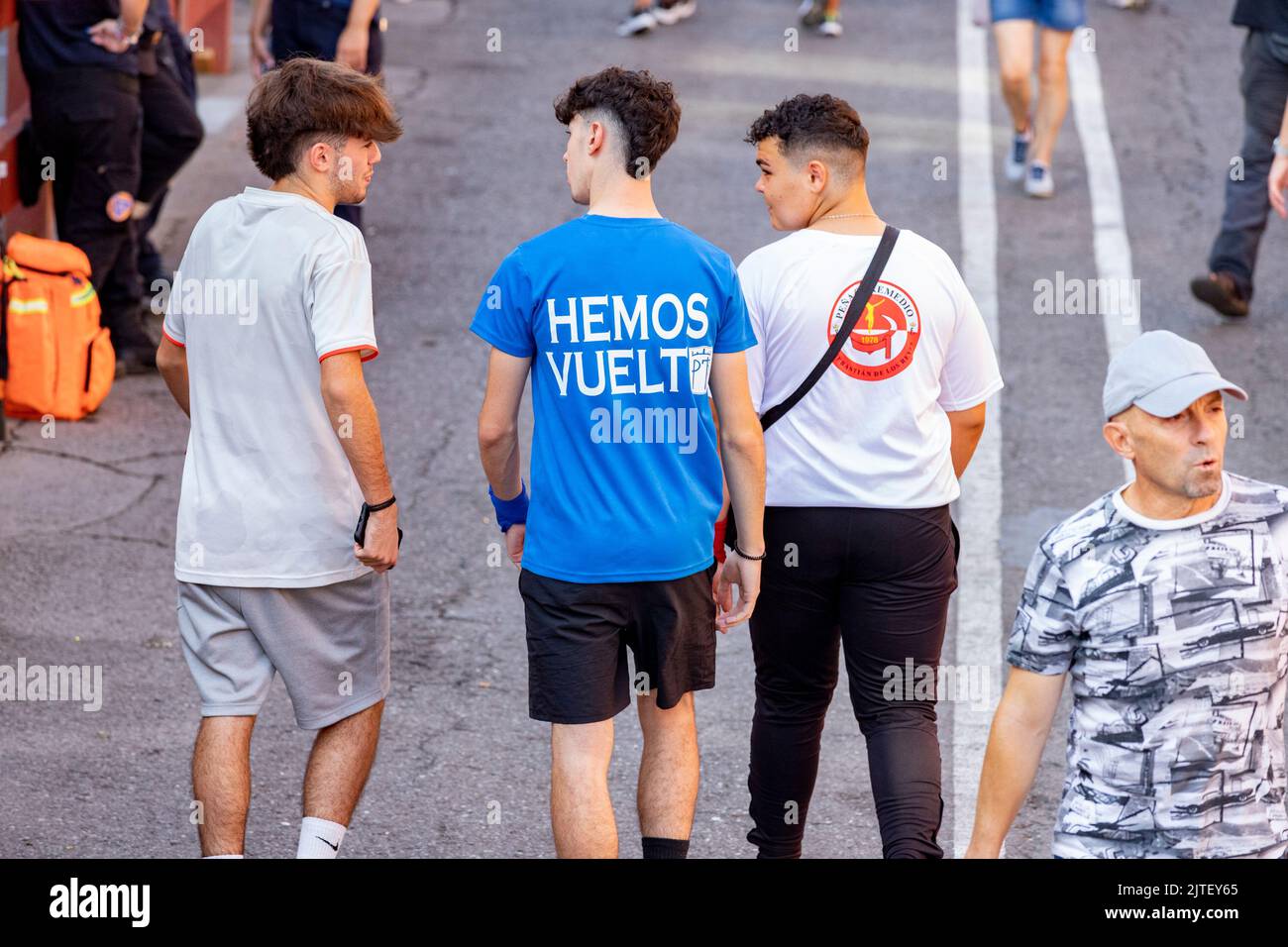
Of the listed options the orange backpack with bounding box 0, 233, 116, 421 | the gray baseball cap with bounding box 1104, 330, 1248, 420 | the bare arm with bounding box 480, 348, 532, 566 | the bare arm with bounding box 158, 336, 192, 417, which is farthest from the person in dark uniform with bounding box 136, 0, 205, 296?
the gray baseball cap with bounding box 1104, 330, 1248, 420

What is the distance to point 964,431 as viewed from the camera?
4.86 m

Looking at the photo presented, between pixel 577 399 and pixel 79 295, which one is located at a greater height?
pixel 79 295

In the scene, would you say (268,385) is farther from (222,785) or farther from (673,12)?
(673,12)

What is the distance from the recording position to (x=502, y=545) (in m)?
7.04

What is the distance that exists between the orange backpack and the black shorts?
156 inches

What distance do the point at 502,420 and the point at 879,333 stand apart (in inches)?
37.7

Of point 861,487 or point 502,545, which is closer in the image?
point 861,487

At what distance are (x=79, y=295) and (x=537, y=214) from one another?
3.31 meters

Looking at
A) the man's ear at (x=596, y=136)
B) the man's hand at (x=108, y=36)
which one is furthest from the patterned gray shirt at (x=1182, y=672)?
the man's hand at (x=108, y=36)

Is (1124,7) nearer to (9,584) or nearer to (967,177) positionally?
(967,177)

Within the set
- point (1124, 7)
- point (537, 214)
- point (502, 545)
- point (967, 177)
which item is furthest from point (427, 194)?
point (1124, 7)

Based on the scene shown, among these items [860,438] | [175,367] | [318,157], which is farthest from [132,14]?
[860,438]

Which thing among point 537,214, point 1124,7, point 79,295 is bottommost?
point 79,295

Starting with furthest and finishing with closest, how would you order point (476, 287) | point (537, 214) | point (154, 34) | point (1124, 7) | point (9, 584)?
1. point (1124, 7)
2. point (537, 214)
3. point (476, 287)
4. point (154, 34)
5. point (9, 584)
